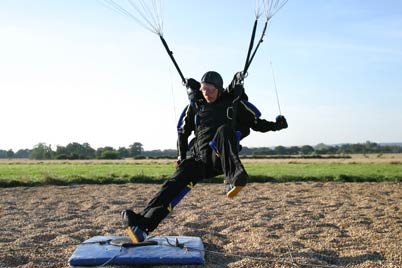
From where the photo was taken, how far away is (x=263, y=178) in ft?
51.6

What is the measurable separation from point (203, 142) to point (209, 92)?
2.13 ft

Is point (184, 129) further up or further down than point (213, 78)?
further down

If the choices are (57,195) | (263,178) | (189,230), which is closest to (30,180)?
(57,195)

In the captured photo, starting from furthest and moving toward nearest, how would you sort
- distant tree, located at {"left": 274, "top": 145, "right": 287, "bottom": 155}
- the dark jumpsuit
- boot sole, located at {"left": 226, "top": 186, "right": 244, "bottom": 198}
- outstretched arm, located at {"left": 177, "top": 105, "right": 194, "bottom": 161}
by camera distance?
distant tree, located at {"left": 274, "top": 145, "right": 287, "bottom": 155}
outstretched arm, located at {"left": 177, "top": 105, "right": 194, "bottom": 161}
the dark jumpsuit
boot sole, located at {"left": 226, "top": 186, "right": 244, "bottom": 198}

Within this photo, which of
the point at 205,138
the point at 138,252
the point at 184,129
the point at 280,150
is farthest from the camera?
the point at 280,150

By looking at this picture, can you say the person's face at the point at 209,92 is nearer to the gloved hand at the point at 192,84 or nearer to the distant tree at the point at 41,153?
the gloved hand at the point at 192,84

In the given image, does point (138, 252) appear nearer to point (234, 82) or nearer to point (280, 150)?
point (234, 82)

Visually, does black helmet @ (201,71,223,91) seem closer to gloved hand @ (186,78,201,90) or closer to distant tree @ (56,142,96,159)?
gloved hand @ (186,78,201,90)

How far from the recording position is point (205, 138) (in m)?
5.99

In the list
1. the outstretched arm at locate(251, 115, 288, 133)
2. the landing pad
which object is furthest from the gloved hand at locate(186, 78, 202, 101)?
the landing pad

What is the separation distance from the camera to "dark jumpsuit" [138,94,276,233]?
19.1ft

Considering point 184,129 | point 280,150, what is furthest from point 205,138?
point 280,150

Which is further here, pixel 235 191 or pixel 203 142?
pixel 203 142

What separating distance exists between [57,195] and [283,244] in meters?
7.64
